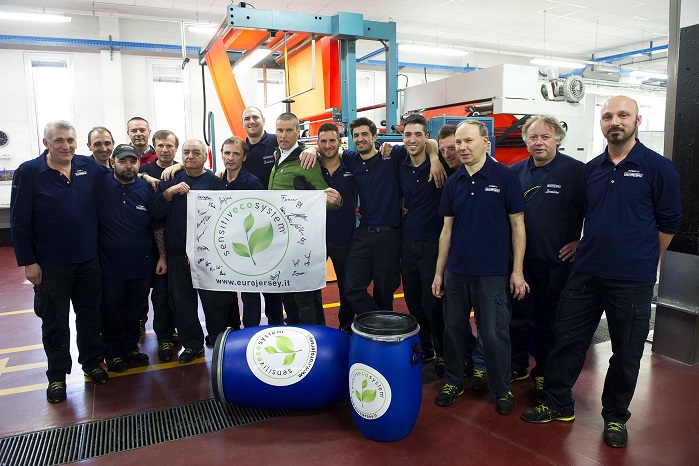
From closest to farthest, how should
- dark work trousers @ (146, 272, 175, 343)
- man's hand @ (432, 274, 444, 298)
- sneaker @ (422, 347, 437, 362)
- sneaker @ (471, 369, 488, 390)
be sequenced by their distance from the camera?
1. man's hand @ (432, 274, 444, 298)
2. sneaker @ (471, 369, 488, 390)
3. sneaker @ (422, 347, 437, 362)
4. dark work trousers @ (146, 272, 175, 343)

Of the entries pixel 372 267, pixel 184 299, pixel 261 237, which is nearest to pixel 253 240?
pixel 261 237

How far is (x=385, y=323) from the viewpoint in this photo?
9.25 ft

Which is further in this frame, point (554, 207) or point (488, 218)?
point (554, 207)

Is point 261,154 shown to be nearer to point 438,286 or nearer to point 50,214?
point 50,214

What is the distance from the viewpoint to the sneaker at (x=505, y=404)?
307 cm

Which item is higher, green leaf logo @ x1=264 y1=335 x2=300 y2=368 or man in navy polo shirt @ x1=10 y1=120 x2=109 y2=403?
man in navy polo shirt @ x1=10 y1=120 x2=109 y2=403

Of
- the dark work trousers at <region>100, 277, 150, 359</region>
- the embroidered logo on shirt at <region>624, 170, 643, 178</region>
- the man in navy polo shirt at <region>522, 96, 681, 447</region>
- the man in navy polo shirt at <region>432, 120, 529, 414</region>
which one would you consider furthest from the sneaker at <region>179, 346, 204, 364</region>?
the embroidered logo on shirt at <region>624, 170, 643, 178</region>

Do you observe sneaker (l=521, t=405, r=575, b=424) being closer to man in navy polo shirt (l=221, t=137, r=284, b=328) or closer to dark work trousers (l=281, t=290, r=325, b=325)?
dark work trousers (l=281, t=290, r=325, b=325)

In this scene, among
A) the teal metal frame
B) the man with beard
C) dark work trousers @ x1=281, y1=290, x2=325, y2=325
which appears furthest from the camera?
the teal metal frame

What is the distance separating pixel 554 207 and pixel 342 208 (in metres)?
1.58

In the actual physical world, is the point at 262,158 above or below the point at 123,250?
above

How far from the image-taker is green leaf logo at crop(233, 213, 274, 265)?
3645 mm

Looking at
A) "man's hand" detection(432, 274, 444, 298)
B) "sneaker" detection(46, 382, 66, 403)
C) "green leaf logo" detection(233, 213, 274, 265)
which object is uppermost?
"green leaf logo" detection(233, 213, 274, 265)

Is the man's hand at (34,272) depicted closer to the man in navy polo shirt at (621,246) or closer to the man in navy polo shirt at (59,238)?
the man in navy polo shirt at (59,238)
